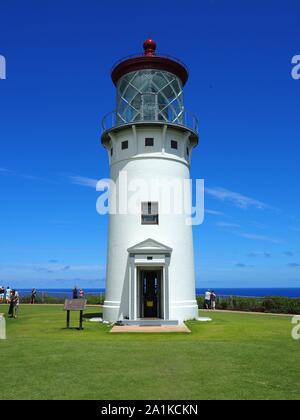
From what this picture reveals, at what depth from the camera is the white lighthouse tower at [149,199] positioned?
21.5 metres

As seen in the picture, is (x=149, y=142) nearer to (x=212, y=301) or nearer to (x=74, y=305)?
(x=74, y=305)

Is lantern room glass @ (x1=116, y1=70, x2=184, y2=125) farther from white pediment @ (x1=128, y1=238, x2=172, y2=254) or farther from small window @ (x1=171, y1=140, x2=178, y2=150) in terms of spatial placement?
white pediment @ (x1=128, y1=238, x2=172, y2=254)

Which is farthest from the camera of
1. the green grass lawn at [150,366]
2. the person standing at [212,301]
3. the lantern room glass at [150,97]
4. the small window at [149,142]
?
the person standing at [212,301]

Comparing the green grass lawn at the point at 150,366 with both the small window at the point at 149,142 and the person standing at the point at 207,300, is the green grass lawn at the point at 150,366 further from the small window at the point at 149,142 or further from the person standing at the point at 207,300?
the person standing at the point at 207,300

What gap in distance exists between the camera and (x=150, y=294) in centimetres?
2266

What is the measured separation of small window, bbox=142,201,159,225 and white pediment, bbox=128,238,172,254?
1.14 meters

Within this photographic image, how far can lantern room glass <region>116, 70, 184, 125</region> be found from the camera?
23078 millimetres

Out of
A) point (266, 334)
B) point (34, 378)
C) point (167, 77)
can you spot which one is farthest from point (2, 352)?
point (167, 77)

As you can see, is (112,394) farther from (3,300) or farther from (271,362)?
(3,300)

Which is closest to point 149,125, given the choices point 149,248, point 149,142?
point 149,142

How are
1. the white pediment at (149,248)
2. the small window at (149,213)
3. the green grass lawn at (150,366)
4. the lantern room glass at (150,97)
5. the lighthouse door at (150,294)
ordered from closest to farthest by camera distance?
the green grass lawn at (150,366)
the white pediment at (149,248)
the small window at (149,213)
the lighthouse door at (150,294)
the lantern room glass at (150,97)

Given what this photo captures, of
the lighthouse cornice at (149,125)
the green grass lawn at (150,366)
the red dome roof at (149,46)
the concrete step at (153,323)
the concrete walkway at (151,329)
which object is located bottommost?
the green grass lawn at (150,366)

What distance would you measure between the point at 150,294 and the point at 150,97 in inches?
413

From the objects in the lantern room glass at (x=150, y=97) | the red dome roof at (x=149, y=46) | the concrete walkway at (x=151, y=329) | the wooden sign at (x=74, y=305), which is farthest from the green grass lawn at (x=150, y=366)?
the red dome roof at (x=149, y=46)
